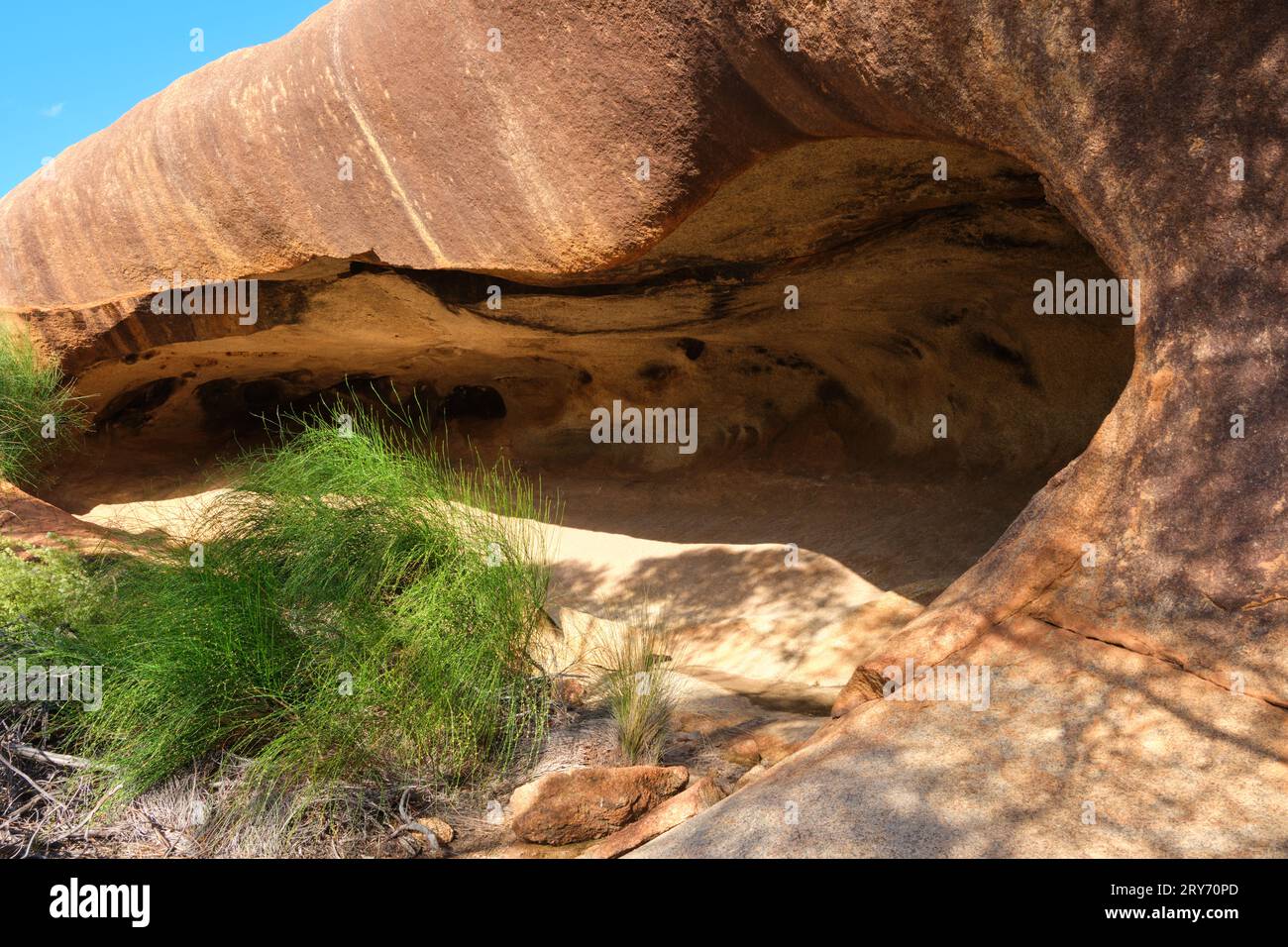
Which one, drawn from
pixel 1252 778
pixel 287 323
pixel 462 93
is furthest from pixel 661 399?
pixel 1252 778

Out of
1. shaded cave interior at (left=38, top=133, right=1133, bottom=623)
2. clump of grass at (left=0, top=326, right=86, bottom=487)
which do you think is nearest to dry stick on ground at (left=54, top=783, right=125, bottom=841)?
shaded cave interior at (left=38, top=133, right=1133, bottom=623)

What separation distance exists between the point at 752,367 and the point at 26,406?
4.98m

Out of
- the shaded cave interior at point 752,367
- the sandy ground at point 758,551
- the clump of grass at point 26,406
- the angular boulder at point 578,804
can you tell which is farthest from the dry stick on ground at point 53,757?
the clump of grass at point 26,406

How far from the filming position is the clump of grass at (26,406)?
6781mm

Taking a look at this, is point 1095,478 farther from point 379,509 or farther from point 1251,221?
point 379,509

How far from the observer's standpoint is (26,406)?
6.98 m

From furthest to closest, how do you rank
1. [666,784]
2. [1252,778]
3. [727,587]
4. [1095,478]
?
[727,587] < [666,784] < [1095,478] < [1252,778]

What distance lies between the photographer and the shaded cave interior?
16.7 feet

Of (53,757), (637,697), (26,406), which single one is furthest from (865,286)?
(26,406)

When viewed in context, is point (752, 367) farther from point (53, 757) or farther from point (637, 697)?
point (53, 757)

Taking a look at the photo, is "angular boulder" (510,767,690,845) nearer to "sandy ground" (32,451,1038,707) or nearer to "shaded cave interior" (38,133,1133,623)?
"sandy ground" (32,451,1038,707)

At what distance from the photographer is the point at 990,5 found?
3.04 m

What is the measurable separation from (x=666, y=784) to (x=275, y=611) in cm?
147
